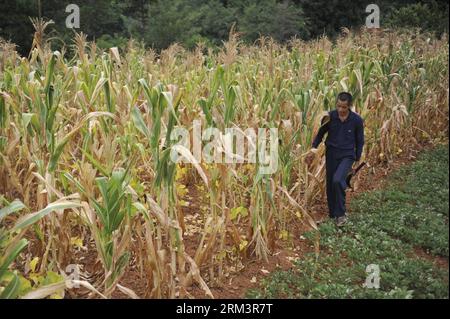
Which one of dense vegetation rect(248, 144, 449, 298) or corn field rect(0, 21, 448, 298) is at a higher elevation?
corn field rect(0, 21, 448, 298)

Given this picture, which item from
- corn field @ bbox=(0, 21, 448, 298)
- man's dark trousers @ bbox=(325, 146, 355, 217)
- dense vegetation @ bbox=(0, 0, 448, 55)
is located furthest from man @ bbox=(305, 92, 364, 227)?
dense vegetation @ bbox=(0, 0, 448, 55)

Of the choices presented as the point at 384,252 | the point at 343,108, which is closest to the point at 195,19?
the point at 343,108

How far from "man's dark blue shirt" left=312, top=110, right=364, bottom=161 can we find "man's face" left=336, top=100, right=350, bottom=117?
7 cm

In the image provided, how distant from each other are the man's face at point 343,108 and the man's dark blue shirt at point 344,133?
66 mm

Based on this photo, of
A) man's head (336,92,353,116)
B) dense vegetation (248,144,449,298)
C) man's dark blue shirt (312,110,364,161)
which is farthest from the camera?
man's dark blue shirt (312,110,364,161)

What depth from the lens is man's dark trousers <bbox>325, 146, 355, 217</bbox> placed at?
14.8 feet

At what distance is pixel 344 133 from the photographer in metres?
4.57

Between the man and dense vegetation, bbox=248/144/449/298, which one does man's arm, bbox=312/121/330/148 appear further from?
dense vegetation, bbox=248/144/449/298

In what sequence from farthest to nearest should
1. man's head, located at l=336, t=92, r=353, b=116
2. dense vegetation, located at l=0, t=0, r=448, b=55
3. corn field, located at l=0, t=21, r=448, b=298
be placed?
dense vegetation, located at l=0, t=0, r=448, b=55 < man's head, located at l=336, t=92, r=353, b=116 < corn field, located at l=0, t=21, r=448, b=298

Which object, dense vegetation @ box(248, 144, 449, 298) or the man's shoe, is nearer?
dense vegetation @ box(248, 144, 449, 298)

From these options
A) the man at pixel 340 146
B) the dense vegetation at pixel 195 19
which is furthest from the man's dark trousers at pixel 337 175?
the dense vegetation at pixel 195 19

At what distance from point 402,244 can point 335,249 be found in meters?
0.61

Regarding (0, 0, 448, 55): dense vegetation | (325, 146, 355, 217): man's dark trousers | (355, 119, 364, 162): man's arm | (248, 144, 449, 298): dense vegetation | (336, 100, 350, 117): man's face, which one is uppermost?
(0, 0, 448, 55): dense vegetation

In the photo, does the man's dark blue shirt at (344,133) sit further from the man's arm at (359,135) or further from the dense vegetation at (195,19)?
the dense vegetation at (195,19)
